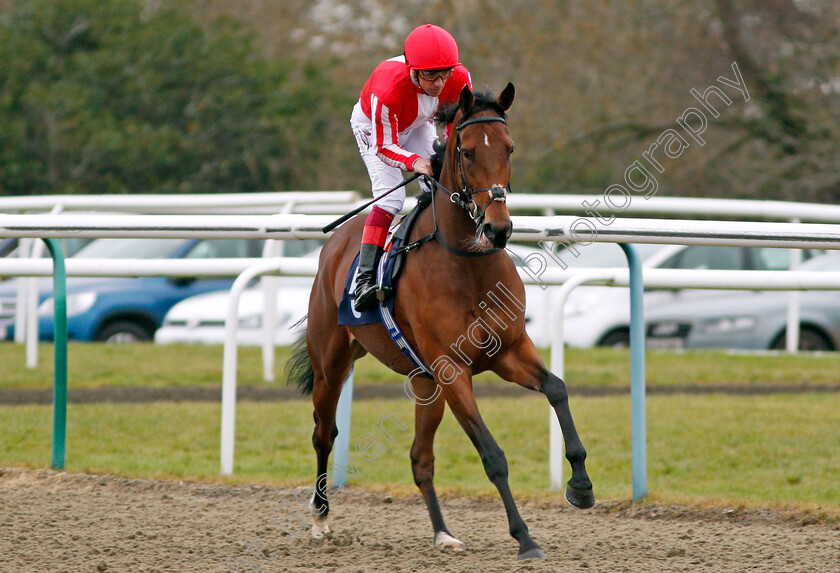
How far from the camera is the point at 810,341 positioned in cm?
1179

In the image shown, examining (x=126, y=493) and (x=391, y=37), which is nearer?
(x=126, y=493)

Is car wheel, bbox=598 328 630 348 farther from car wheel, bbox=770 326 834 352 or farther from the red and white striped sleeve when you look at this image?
the red and white striped sleeve

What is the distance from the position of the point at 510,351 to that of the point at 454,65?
1245 mm

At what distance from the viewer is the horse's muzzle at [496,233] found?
3953 mm

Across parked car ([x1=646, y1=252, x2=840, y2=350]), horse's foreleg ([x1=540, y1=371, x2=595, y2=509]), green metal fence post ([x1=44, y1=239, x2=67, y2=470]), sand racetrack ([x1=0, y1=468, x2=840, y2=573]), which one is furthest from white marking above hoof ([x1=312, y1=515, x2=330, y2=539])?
parked car ([x1=646, y1=252, x2=840, y2=350])

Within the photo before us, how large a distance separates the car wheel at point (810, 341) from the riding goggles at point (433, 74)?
8.05m

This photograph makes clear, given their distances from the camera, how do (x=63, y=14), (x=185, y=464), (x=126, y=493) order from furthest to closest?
(x=63, y=14) → (x=185, y=464) → (x=126, y=493)

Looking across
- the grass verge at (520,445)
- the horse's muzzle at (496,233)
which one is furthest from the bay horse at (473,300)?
the grass verge at (520,445)

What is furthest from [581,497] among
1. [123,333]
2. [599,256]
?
[123,333]

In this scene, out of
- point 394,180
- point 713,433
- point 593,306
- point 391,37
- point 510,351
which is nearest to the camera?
point 510,351

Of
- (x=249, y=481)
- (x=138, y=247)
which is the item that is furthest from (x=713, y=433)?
(x=138, y=247)

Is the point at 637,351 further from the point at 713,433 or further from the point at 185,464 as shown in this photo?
the point at 185,464

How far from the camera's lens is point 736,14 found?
16688 mm

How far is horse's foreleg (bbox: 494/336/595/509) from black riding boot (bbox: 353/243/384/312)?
27.2 inches
